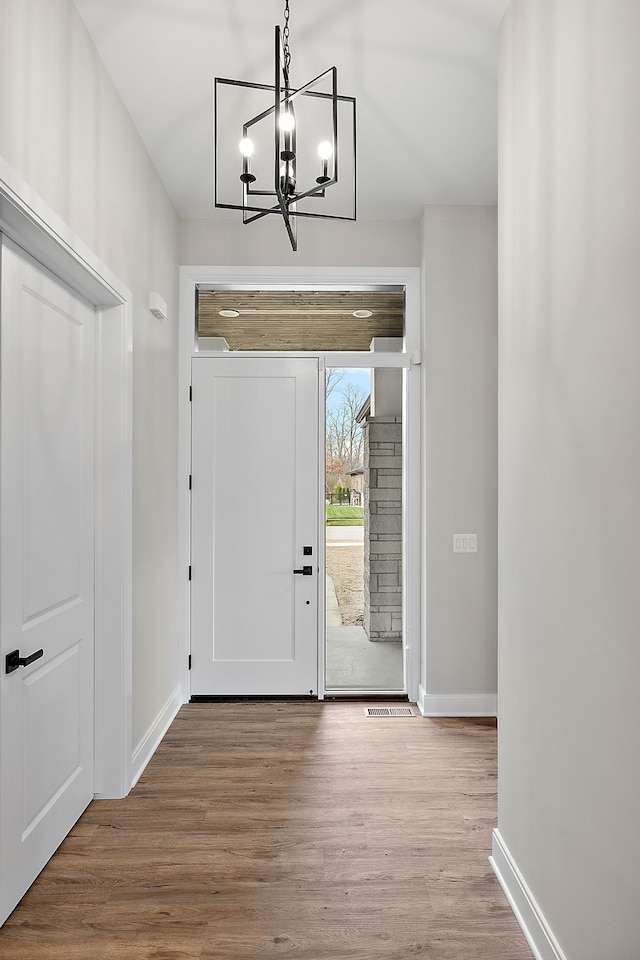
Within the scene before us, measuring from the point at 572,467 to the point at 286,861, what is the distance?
66.9 inches

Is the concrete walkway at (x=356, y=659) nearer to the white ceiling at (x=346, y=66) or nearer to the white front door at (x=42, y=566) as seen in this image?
the white front door at (x=42, y=566)

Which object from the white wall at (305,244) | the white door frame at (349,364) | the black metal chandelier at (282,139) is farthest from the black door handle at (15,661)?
the white wall at (305,244)

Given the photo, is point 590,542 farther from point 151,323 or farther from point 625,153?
point 151,323

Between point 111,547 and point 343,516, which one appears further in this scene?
point 343,516

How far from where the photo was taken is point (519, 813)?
196 cm

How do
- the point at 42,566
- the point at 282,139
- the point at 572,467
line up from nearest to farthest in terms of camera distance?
1. the point at 572,467
2. the point at 42,566
3. the point at 282,139

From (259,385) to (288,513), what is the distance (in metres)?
0.83

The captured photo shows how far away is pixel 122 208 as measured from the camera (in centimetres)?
272

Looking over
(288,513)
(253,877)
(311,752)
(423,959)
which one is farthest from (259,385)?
(423,959)

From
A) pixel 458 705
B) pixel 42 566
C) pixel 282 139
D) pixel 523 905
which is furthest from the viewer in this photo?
pixel 458 705

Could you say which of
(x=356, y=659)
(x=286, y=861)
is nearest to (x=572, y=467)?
(x=286, y=861)

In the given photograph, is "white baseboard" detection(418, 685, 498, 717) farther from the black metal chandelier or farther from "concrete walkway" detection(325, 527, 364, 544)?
the black metal chandelier

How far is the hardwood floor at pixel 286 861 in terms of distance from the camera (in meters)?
1.82

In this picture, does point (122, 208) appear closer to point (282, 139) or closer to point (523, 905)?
point (282, 139)
